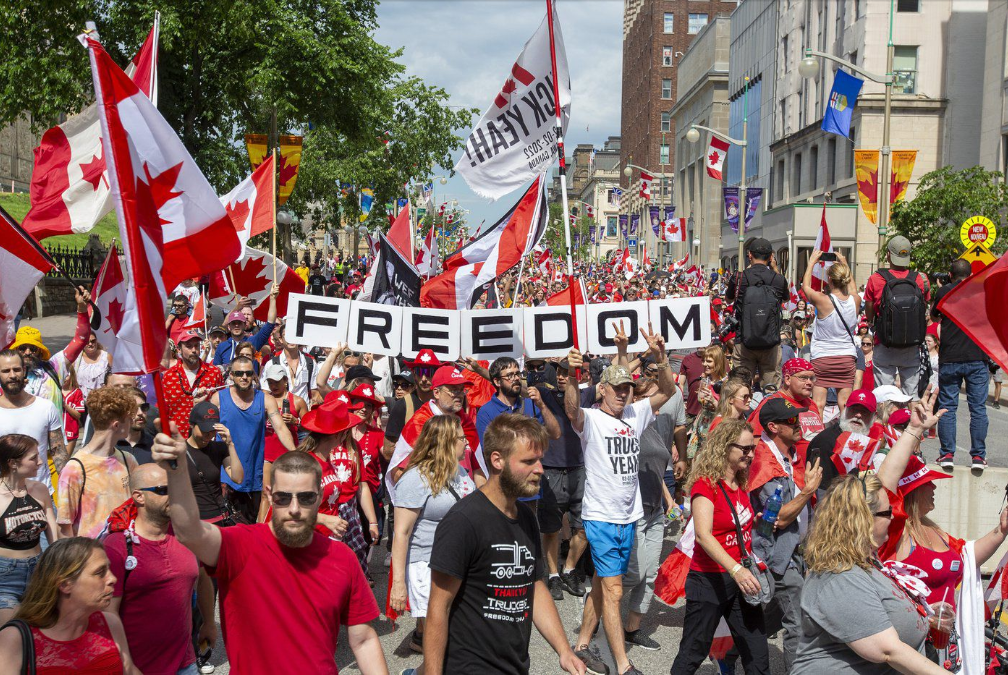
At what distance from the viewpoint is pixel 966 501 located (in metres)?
8.23

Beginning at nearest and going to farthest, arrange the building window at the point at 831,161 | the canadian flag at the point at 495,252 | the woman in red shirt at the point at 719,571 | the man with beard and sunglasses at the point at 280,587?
1. the man with beard and sunglasses at the point at 280,587
2. the woman in red shirt at the point at 719,571
3. the canadian flag at the point at 495,252
4. the building window at the point at 831,161

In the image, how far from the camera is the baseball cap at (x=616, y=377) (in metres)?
6.39

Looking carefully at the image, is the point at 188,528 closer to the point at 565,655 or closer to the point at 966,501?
the point at 565,655

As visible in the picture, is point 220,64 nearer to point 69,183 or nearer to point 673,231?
point 69,183

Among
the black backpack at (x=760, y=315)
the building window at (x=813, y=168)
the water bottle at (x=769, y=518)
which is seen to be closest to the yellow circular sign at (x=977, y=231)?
the black backpack at (x=760, y=315)

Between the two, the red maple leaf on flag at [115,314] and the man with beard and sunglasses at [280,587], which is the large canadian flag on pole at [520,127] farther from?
the man with beard and sunglasses at [280,587]

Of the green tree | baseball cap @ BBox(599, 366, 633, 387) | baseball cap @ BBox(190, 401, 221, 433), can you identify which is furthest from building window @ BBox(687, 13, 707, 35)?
baseball cap @ BBox(190, 401, 221, 433)

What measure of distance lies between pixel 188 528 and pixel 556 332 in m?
4.89

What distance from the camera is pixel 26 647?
133 inches

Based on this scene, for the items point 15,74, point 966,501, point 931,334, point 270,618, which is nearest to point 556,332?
point 966,501

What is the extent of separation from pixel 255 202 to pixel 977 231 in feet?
32.5

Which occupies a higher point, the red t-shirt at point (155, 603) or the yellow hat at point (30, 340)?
the yellow hat at point (30, 340)

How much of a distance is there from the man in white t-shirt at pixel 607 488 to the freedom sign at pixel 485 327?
1109 mm

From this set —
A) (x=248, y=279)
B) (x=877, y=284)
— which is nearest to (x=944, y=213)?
(x=877, y=284)
